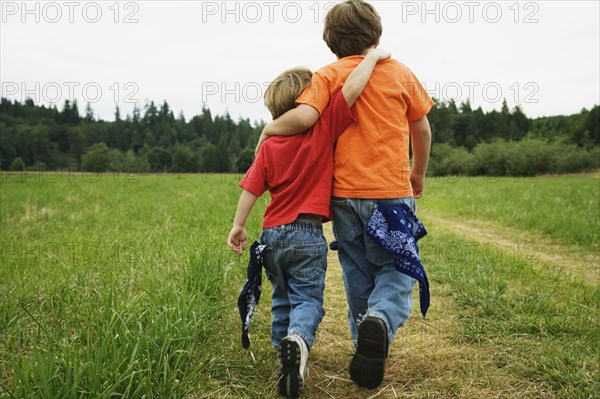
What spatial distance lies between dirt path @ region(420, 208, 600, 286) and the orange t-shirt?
3146 millimetres

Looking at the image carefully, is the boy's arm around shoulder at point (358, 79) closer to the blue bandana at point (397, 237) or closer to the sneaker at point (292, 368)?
the blue bandana at point (397, 237)

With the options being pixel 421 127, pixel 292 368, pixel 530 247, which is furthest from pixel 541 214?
pixel 292 368

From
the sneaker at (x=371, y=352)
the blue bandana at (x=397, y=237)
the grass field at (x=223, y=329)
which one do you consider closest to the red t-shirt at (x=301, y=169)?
the blue bandana at (x=397, y=237)

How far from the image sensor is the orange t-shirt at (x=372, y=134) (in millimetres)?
2371

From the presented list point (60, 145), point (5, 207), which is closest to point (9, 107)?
point (60, 145)

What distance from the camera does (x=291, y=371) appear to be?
6.98 ft

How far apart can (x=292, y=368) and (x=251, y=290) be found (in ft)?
1.83

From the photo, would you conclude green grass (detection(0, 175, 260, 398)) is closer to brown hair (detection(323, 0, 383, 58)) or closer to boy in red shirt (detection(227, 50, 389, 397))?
boy in red shirt (detection(227, 50, 389, 397))

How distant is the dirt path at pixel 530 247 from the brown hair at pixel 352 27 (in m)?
3.44

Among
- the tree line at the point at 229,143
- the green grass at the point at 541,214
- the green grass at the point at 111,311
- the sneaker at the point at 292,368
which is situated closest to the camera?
the green grass at the point at 111,311

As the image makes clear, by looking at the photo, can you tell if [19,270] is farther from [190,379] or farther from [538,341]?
[538,341]

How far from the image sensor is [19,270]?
3.71 metres

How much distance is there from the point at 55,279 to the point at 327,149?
234cm

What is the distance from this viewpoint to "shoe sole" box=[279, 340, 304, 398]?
6.95 feet
